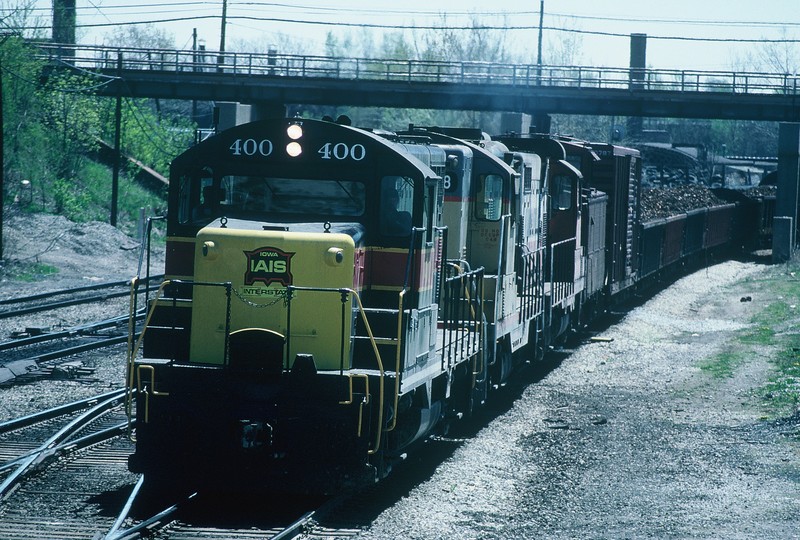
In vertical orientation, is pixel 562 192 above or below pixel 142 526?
above

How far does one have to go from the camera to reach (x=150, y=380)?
9.21 meters

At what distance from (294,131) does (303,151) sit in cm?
19

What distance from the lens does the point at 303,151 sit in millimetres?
9773

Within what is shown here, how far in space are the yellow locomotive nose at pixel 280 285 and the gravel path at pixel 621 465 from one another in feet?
5.51

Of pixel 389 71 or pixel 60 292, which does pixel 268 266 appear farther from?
pixel 389 71

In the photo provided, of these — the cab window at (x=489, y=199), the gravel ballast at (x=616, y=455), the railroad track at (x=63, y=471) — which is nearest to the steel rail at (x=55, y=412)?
the railroad track at (x=63, y=471)

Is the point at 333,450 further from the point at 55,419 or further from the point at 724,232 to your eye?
the point at 724,232

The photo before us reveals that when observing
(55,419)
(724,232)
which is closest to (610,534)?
(55,419)

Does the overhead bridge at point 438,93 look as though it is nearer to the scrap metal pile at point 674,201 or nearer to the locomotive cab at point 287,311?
the scrap metal pile at point 674,201

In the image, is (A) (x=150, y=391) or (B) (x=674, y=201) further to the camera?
(B) (x=674, y=201)

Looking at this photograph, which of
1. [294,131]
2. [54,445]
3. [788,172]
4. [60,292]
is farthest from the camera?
[788,172]

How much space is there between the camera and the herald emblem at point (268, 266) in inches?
363

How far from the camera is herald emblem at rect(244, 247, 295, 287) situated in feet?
30.2

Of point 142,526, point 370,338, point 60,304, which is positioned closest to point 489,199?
point 370,338
